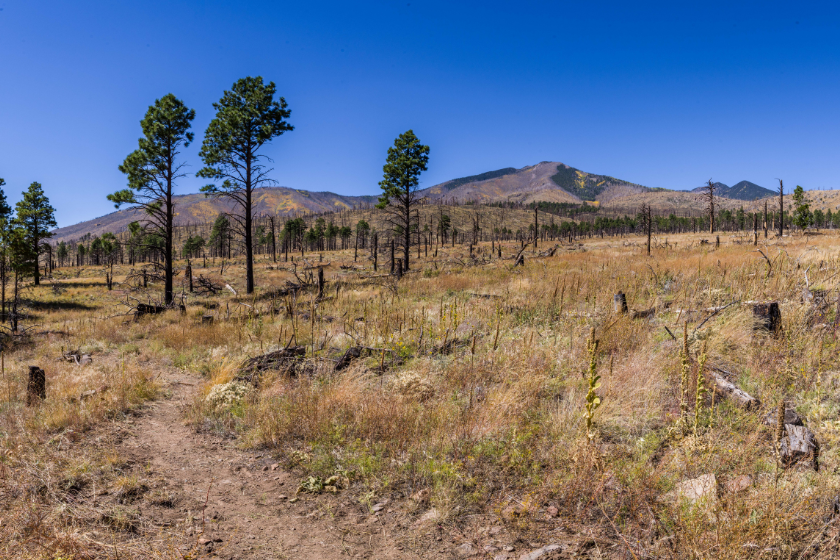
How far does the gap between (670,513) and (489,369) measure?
2.77m

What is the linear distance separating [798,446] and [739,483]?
2.01ft

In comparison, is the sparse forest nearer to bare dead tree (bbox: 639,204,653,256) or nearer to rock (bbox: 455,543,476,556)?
rock (bbox: 455,543,476,556)

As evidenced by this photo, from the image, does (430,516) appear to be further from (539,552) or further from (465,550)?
(539,552)

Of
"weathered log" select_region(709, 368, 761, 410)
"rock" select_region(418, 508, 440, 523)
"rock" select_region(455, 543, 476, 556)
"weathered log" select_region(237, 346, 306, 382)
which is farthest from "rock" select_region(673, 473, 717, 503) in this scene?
"weathered log" select_region(237, 346, 306, 382)

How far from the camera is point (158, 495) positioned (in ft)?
11.2

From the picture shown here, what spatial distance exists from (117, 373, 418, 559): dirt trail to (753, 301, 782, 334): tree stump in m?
5.40

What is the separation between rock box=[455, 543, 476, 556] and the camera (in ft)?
8.63

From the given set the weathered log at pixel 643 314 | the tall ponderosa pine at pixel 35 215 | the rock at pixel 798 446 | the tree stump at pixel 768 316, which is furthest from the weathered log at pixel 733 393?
the tall ponderosa pine at pixel 35 215

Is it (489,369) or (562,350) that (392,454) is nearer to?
(489,369)

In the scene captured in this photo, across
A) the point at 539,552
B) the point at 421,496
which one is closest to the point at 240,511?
the point at 421,496

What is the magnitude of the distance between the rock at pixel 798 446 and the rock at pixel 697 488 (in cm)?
62

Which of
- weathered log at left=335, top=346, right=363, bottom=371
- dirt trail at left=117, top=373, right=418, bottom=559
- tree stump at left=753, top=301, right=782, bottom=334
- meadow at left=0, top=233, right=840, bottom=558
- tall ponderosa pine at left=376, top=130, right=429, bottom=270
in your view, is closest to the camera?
meadow at left=0, top=233, right=840, bottom=558

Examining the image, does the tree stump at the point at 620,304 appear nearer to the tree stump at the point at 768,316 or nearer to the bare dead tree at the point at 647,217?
the tree stump at the point at 768,316

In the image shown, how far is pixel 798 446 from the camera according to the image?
2863mm
